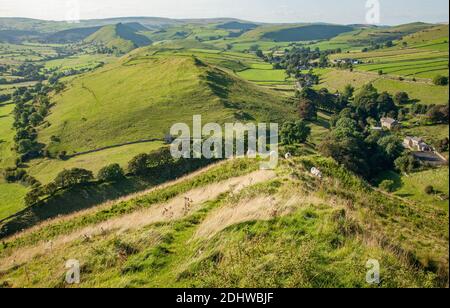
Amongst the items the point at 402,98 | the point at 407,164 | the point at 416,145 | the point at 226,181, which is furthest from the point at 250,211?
the point at 402,98

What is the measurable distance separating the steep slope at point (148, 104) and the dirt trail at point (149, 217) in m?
57.3

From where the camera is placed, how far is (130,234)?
14.8m

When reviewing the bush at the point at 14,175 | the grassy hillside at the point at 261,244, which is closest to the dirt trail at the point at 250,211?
the grassy hillside at the point at 261,244

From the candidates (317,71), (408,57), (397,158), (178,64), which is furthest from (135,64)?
(408,57)

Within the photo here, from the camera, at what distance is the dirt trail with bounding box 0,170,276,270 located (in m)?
15.9

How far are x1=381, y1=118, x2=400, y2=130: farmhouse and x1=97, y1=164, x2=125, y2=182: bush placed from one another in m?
66.2

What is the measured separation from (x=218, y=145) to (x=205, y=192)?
42519 mm

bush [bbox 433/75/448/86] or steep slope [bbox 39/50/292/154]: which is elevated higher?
bush [bbox 433/75/448/86]

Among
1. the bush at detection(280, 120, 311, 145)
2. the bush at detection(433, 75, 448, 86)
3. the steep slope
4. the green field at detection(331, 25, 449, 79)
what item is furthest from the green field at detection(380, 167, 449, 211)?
the green field at detection(331, 25, 449, 79)

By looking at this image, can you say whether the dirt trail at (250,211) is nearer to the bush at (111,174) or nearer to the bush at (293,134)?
the bush at (111,174)

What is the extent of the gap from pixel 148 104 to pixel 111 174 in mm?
37350

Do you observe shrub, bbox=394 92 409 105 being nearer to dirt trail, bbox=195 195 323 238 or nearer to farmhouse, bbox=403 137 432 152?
farmhouse, bbox=403 137 432 152

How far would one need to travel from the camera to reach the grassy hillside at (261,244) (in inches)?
407

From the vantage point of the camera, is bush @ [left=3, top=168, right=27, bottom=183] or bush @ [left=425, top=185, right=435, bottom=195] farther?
bush @ [left=3, top=168, right=27, bottom=183]
